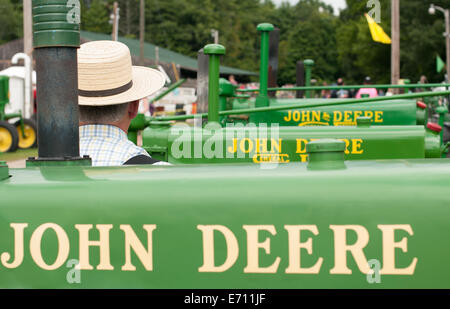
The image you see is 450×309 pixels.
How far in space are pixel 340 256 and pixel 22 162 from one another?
12.6 metres

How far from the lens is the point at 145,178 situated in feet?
5.90

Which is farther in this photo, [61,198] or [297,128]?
[297,128]

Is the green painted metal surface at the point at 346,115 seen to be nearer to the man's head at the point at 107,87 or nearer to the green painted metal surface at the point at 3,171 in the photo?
the man's head at the point at 107,87

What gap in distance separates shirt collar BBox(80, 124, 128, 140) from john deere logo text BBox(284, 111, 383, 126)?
3.95m

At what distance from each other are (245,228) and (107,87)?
1466 mm

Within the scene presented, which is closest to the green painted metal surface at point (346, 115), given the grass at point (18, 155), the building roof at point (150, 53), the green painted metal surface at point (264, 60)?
the green painted metal surface at point (264, 60)

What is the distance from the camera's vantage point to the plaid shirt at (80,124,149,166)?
291 cm

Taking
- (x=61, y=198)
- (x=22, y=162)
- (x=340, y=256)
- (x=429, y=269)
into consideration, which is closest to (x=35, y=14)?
(x=61, y=198)

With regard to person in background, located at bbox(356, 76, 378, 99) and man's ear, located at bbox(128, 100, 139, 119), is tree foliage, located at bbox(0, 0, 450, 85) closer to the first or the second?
person in background, located at bbox(356, 76, 378, 99)

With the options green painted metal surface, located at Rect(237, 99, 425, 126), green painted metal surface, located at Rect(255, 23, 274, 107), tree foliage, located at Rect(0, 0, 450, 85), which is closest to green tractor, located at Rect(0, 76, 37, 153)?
green painted metal surface, located at Rect(237, 99, 425, 126)

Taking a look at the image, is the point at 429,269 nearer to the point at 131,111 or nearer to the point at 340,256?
the point at 340,256

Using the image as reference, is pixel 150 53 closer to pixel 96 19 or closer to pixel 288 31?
pixel 96 19

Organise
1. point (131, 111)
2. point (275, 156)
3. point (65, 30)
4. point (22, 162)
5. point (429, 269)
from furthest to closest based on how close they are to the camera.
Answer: point (22, 162)
point (275, 156)
point (131, 111)
point (65, 30)
point (429, 269)

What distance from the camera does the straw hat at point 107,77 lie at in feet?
9.80
